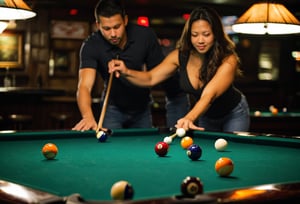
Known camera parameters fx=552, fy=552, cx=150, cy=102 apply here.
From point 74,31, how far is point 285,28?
6.95 meters

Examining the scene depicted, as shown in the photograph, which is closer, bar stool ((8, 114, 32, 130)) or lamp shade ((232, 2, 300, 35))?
lamp shade ((232, 2, 300, 35))

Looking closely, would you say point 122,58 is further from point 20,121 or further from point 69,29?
point 69,29

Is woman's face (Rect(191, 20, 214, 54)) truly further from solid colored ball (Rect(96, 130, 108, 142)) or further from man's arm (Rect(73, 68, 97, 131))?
solid colored ball (Rect(96, 130, 108, 142))

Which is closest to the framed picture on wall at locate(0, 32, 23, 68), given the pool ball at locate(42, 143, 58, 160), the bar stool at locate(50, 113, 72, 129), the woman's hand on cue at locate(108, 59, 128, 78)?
the bar stool at locate(50, 113, 72, 129)

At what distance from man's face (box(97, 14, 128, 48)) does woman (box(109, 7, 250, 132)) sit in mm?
171

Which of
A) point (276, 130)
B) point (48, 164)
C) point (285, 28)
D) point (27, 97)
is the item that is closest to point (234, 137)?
point (48, 164)

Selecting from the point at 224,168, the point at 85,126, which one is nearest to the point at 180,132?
the point at 85,126

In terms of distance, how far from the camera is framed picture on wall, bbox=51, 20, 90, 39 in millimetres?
11180

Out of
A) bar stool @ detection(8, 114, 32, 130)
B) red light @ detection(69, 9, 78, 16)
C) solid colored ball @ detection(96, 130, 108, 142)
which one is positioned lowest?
bar stool @ detection(8, 114, 32, 130)

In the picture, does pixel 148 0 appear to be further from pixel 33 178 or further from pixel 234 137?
pixel 33 178

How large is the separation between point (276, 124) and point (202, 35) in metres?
2.33

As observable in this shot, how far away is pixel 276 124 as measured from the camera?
221 inches

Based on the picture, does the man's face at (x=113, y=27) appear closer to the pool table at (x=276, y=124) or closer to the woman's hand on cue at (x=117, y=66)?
the woman's hand on cue at (x=117, y=66)

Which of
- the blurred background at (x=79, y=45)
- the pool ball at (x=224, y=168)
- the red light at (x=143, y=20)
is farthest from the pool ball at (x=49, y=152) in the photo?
the red light at (x=143, y=20)
